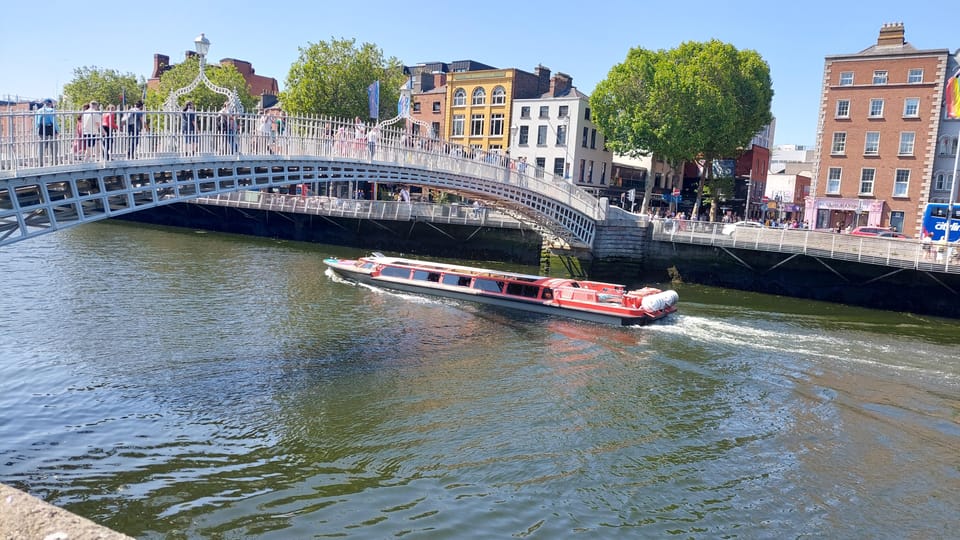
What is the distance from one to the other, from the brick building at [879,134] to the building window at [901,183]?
5 cm

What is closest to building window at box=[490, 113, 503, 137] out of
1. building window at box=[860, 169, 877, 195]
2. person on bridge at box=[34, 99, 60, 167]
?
building window at box=[860, 169, 877, 195]

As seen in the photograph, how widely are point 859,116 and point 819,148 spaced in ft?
10.0

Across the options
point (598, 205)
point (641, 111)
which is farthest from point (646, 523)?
point (641, 111)

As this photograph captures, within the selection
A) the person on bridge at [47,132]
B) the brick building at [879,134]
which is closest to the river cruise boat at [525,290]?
the person on bridge at [47,132]

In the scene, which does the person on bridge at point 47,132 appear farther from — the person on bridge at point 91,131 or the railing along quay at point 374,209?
the railing along quay at point 374,209

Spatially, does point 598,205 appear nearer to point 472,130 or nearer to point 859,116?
point 859,116

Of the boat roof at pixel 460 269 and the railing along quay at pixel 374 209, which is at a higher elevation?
the railing along quay at pixel 374 209

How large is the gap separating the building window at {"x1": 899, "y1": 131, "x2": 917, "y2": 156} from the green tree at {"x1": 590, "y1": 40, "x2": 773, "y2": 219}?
9.14m

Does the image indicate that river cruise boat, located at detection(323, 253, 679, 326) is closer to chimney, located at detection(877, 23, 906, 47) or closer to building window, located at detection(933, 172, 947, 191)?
building window, located at detection(933, 172, 947, 191)

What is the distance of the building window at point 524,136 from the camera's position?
5841 cm

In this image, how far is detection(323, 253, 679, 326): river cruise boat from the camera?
26734 mm

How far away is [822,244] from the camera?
105 ft

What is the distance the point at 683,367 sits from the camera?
68.0 ft

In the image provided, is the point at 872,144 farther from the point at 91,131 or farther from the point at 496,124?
the point at 91,131
